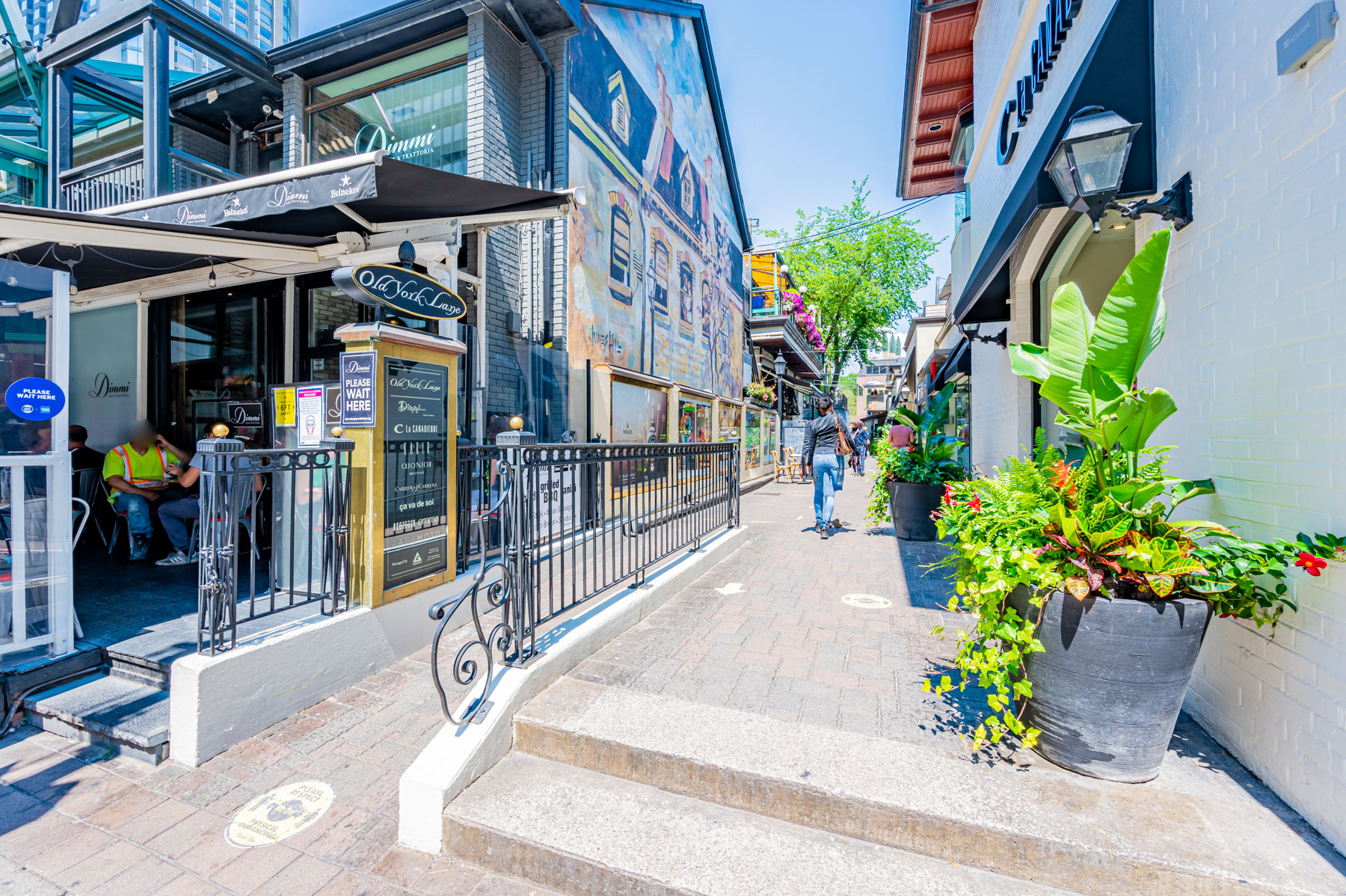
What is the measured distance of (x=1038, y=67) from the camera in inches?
212

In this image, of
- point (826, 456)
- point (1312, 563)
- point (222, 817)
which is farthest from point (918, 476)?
point (222, 817)

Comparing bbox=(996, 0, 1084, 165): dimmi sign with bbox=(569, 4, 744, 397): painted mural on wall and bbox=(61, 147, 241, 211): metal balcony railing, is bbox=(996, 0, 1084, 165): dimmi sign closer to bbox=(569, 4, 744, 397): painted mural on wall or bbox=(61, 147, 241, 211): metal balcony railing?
bbox=(569, 4, 744, 397): painted mural on wall

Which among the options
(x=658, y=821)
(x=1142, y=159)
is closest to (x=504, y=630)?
(x=658, y=821)

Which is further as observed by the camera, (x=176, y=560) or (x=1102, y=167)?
(x=176, y=560)

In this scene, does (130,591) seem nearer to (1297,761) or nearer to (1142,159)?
(1297,761)

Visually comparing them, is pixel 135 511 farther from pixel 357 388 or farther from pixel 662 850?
pixel 662 850

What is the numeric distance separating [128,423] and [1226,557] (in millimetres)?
10287

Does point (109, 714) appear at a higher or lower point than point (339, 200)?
lower

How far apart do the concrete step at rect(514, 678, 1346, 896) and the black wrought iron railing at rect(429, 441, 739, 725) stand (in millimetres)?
517

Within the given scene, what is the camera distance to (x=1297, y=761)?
2.12 meters

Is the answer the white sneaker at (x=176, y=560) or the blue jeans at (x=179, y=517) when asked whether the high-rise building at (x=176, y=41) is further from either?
the white sneaker at (x=176, y=560)

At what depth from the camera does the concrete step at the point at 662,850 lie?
1988 mm

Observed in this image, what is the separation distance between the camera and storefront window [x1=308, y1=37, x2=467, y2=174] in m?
7.26

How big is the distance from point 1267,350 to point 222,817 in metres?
4.83
